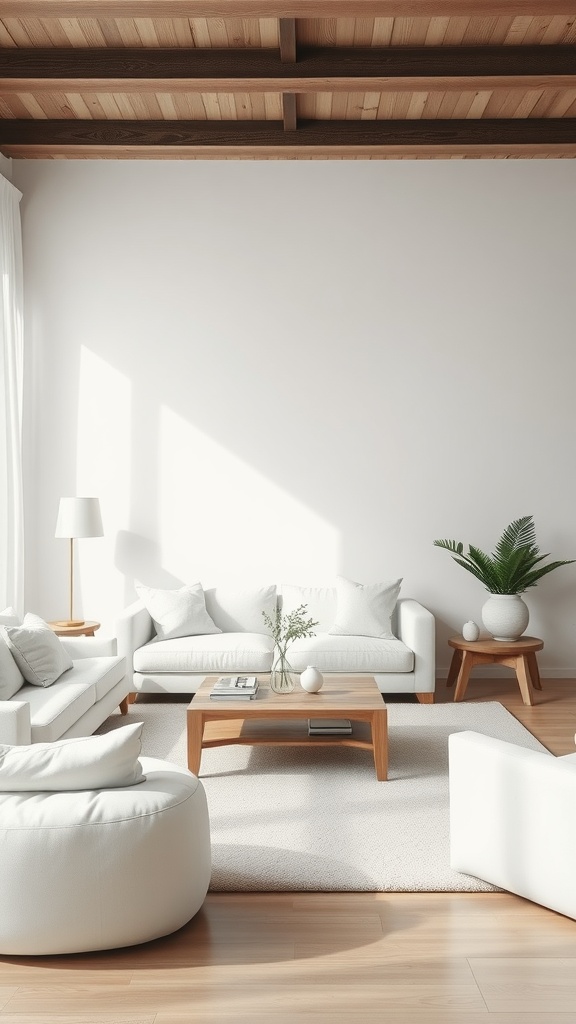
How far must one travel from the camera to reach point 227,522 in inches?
262

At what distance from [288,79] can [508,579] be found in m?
3.51

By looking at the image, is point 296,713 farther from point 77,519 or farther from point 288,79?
point 288,79

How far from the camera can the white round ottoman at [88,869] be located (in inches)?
99.1

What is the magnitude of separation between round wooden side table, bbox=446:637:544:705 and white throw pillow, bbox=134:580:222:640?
1.68 metres

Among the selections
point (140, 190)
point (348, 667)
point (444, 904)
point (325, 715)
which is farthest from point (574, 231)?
point (444, 904)

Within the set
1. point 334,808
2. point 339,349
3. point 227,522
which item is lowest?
point 334,808

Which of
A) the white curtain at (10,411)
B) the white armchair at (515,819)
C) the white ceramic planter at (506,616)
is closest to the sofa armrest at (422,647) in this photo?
the white ceramic planter at (506,616)

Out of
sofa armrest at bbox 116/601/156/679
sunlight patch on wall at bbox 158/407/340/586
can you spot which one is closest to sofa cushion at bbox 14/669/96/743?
sofa armrest at bbox 116/601/156/679

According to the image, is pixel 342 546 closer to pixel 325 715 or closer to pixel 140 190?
pixel 325 715

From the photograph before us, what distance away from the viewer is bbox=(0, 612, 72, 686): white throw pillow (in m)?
4.51

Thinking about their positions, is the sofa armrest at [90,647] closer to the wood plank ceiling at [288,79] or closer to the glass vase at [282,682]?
the glass vase at [282,682]

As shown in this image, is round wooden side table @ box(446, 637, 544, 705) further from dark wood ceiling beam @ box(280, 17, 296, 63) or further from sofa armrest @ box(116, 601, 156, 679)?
dark wood ceiling beam @ box(280, 17, 296, 63)

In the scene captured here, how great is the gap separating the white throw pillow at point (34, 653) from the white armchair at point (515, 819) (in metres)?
2.33

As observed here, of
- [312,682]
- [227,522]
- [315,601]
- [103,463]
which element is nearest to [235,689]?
[312,682]
